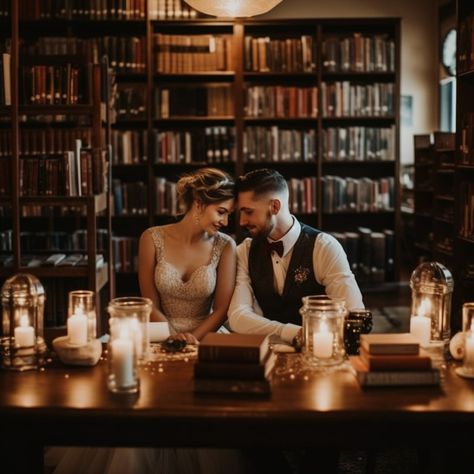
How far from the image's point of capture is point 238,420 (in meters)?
1.83

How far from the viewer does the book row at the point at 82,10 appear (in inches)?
270

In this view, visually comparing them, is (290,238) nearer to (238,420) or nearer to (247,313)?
(247,313)

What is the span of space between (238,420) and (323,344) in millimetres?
461

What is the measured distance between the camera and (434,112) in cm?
882

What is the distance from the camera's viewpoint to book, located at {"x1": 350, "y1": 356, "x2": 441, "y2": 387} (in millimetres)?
2012

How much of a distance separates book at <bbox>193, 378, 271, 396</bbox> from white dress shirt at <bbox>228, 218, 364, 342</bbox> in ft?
3.12

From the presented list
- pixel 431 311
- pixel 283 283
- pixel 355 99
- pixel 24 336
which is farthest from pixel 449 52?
pixel 24 336

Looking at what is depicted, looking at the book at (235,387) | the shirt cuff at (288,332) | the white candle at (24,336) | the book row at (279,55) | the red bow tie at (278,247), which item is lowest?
the shirt cuff at (288,332)

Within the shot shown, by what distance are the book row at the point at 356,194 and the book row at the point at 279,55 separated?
99cm

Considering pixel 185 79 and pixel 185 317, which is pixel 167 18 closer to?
pixel 185 79

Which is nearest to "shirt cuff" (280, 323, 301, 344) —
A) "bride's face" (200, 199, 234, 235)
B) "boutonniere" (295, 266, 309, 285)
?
"boutonniere" (295, 266, 309, 285)

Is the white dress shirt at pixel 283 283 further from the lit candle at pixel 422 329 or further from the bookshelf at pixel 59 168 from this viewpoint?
the bookshelf at pixel 59 168

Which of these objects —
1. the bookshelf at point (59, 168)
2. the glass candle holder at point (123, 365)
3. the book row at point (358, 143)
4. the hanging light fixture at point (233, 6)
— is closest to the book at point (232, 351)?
the glass candle holder at point (123, 365)

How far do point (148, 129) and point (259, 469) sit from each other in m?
4.51
